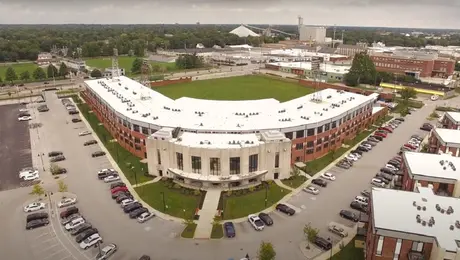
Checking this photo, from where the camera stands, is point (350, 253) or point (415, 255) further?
point (350, 253)

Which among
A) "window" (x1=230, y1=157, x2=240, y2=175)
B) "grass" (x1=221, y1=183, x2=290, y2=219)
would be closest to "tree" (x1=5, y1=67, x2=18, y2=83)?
"window" (x1=230, y1=157, x2=240, y2=175)

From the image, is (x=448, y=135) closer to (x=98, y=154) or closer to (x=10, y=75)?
(x=98, y=154)

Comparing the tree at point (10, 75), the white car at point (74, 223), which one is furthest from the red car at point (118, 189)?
the tree at point (10, 75)

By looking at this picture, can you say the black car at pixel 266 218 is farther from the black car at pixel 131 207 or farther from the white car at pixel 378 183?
the white car at pixel 378 183

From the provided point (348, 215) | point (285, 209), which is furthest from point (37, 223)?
point (348, 215)

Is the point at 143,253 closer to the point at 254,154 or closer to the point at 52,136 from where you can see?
the point at 254,154

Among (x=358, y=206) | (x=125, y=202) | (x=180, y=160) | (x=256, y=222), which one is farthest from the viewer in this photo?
(x=180, y=160)

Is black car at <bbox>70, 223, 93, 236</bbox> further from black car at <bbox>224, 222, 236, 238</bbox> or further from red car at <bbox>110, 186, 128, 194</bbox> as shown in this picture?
black car at <bbox>224, 222, 236, 238</bbox>

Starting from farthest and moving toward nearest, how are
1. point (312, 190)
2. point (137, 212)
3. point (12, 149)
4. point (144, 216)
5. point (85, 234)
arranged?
point (12, 149)
point (312, 190)
point (137, 212)
point (144, 216)
point (85, 234)
